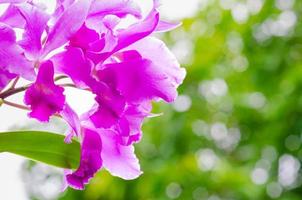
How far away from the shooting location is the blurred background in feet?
7.68

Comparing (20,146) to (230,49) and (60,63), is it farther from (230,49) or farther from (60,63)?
(230,49)

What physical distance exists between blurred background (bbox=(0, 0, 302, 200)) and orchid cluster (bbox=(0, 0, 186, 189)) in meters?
1.60

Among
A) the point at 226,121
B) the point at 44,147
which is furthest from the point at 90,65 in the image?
the point at 226,121

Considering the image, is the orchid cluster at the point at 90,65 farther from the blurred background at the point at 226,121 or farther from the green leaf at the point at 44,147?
the blurred background at the point at 226,121

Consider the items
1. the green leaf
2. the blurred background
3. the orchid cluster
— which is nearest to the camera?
the orchid cluster

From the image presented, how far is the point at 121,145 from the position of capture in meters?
0.68

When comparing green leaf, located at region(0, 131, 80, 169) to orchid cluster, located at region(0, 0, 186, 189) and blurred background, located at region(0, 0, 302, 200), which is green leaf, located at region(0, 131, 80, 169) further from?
blurred background, located at region(0, 0, 302, 200)

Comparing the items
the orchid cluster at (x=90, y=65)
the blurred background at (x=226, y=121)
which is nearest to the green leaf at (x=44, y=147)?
the orchid cluster at (x=90, y=65)

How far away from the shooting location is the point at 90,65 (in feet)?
2.00

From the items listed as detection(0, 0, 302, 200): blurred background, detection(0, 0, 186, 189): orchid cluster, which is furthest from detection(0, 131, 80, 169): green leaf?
Answer: detection(0, 0, 302, 200): blurred background

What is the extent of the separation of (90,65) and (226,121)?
8.01 feet

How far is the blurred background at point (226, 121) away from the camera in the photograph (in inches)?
92.1

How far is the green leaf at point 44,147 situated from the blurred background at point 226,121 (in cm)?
151

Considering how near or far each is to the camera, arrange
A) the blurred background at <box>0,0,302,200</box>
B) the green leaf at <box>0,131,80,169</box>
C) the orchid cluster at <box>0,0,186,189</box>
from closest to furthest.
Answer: the orchid cluster at <box>0,0,186,189</box> → the green leaf at <box>0,131,80,169</box> → the blurred background at <box>0,0,302,200</box>
